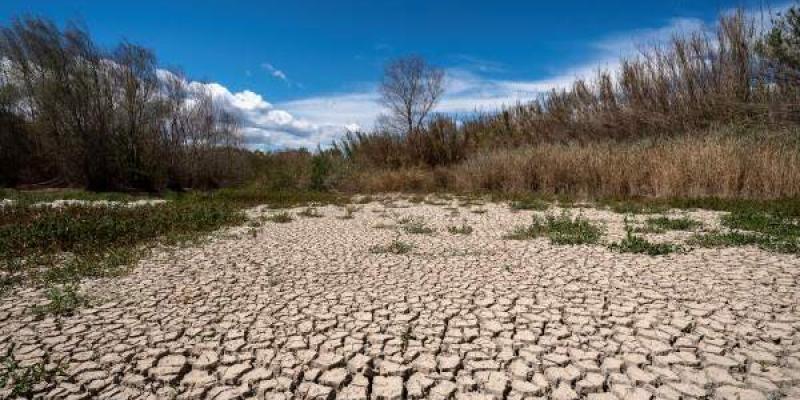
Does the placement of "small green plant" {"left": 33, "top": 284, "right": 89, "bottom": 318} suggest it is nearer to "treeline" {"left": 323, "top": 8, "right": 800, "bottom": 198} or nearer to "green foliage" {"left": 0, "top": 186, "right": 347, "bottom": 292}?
"green foliage" {"left": 0, "top": 186, "right": 347, "bottom": 292}

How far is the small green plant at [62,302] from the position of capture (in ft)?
12.1

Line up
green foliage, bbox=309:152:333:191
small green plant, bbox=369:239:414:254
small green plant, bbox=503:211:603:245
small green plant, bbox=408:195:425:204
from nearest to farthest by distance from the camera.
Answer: small green plant, bbox=369:239:414:254
small green plant, bbox=503:211:603:245
small green plant, bbox=408:195:425:204
green foliage, bbox=309:152:333:191

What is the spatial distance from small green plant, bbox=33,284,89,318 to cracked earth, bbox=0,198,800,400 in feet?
0.37

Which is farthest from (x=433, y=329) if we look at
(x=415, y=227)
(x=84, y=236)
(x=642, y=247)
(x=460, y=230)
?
(x=84, y=236)

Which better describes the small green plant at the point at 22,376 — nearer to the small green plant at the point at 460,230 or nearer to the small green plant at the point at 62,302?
the small green plant at the point at 62,302

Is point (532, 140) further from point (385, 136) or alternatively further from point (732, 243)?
point (732, 243)

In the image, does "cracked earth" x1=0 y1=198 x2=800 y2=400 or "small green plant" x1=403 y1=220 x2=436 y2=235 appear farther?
"small green plant" x1=403 y1=220 x2=436 y2=235

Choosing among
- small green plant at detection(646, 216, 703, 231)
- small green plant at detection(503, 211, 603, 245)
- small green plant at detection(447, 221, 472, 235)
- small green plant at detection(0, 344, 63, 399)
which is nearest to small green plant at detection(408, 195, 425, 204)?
small green plant at detection(447, 221, 472, 235)

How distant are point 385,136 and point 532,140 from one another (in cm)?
658

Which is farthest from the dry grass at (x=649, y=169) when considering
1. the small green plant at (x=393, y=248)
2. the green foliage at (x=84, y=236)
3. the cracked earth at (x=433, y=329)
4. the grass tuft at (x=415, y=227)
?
the green foliage at (x=84, y=236)

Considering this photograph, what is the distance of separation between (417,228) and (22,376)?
5594mm

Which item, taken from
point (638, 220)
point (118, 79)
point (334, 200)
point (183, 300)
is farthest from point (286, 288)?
point (118, 79)

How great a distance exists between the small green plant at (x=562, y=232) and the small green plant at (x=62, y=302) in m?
5.40

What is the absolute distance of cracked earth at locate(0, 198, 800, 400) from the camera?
8.27 feet
